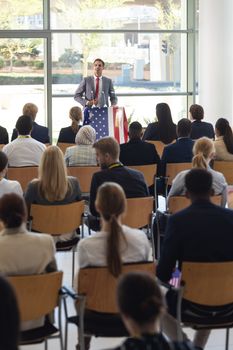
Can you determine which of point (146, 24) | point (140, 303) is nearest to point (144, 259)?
point (140, 303)

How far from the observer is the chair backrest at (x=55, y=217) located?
5742mm

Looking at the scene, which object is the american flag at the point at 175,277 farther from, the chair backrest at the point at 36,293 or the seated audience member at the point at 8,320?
the seated audience member at the point at 8,320

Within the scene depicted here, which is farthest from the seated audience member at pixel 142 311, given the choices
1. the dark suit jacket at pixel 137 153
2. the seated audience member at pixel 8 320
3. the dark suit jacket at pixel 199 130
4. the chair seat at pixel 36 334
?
the dark suit jacket at pixel 199 130

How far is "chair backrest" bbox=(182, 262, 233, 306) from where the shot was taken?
402 cm

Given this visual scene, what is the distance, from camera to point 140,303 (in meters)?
2.51

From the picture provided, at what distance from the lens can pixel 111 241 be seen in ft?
13.2

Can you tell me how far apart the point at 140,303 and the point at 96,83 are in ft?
30.3

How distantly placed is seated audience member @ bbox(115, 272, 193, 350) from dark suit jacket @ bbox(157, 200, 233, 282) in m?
1.57

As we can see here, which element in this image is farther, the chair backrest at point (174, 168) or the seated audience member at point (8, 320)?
the chair backrest at point (174, 168)

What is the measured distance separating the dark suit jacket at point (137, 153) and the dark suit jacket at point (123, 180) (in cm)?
139

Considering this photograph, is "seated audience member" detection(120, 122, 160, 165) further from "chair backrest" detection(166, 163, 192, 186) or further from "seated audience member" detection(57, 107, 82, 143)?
"seated audience member" detection(57, 107, 82, 143)

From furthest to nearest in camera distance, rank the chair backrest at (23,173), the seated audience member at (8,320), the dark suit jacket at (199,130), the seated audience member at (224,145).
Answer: the dark suit jacket at (199,130) → the seated audience member at (224,145) → the chair backrest at (23,173) → the seated audience member at (8,320)

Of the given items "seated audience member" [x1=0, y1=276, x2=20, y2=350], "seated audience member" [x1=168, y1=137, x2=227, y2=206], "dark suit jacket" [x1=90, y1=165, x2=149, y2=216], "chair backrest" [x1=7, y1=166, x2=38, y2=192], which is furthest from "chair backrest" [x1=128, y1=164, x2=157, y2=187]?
"seated audience member" [x1=0, y1=276, x2=20, y2=350]

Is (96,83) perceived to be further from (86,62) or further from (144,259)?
(144,259)
